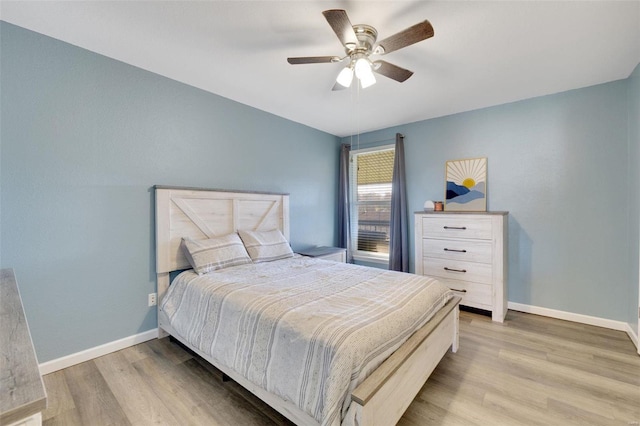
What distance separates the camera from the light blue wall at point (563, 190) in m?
2.68

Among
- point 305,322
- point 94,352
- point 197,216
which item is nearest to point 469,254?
point 305,322

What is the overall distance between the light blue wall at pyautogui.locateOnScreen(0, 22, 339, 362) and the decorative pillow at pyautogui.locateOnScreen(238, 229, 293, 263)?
0.76 meters

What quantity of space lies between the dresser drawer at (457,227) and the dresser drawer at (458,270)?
303 millimetres

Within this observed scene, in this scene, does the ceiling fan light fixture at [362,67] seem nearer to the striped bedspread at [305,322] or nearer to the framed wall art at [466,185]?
the striped bedspread at [305,322]

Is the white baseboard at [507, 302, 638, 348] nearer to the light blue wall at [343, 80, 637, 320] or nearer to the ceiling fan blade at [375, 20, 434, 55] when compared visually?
the light blue wall at [343, 80, 637, 320]

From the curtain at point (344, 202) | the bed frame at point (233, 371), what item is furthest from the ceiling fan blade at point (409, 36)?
the curtain at point (344, 202)

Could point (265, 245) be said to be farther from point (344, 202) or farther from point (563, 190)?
point (563, 190)

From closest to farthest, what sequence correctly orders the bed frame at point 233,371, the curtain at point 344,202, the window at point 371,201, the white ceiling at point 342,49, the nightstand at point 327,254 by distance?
the bed frame at point 233,371 < the white ceiling at point 342,49 < the nightstand at point 327,254 < the window at point 371,201 < the curtain at point 344,202

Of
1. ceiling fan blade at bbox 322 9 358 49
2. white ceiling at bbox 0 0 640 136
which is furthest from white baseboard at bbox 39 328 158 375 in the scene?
ceiling fan blade at bbox 322 9 358 49

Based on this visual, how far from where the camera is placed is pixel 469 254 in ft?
10.0

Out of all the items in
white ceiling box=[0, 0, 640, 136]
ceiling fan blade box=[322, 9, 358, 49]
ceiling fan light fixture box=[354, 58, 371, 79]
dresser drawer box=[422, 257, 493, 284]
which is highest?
white ceiling box=[0, 0, 640, 136]

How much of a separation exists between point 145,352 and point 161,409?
828 millimetres

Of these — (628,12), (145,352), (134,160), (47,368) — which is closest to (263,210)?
(134,160)

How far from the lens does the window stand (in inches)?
170
